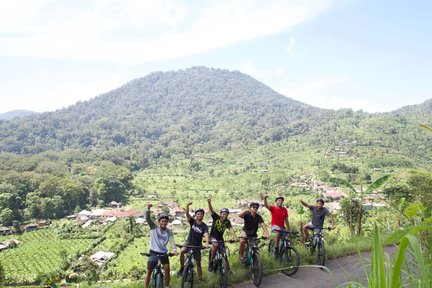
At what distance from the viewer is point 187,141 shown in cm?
17675

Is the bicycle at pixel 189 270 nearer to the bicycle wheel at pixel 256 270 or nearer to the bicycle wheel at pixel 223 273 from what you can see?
the bicycle wheel at pixel 223 273

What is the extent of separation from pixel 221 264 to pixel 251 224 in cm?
104

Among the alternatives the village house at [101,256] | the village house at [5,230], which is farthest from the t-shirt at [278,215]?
the village house at [5,230]

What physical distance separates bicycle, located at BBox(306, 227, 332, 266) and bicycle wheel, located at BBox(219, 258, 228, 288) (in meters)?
2.29

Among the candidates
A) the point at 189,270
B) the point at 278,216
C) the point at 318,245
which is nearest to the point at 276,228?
the point at 278,216

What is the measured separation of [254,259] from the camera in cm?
658

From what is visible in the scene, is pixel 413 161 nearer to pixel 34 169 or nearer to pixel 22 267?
pixel 22 267

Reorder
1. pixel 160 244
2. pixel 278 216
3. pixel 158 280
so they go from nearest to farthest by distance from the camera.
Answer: pixel 158 280 < pixel 160 244 < pixel 278 216

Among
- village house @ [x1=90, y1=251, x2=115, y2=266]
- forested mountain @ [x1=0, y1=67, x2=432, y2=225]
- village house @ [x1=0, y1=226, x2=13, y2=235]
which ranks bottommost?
village house @ [x1=90, y1=251, x2=115, y2=266]

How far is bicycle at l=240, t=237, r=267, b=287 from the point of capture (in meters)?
6.48

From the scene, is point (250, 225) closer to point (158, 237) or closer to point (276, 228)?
point (276, 228)

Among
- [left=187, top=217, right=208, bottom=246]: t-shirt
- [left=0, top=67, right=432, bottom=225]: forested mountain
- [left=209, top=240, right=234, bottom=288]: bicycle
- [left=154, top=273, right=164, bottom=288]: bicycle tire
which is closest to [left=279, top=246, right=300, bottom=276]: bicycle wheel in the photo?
[left=209, top=240, right=234, bottom=288]: bicycle

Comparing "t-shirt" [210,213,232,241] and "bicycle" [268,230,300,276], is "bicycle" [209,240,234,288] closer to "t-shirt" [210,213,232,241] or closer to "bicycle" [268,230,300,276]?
"t-shirt" [210,213,232,241]

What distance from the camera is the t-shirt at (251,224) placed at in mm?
6910
